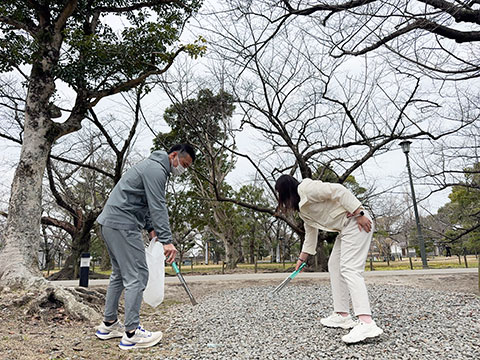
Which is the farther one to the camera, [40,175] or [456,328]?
[40,175]

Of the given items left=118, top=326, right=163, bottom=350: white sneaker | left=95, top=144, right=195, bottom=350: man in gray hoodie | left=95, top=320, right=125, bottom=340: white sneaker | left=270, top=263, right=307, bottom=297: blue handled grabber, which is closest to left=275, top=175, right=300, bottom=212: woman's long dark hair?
left=270, top=263, right=307, bottom=297: blue handled grabber

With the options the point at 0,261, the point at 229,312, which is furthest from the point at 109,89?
the point at 229,312

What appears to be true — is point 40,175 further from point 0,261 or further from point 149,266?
point 149,266

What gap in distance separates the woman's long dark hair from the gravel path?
3.57 ft

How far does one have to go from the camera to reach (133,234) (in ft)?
7.76

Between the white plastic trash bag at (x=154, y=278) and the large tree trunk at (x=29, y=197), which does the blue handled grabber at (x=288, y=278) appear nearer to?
the white plastic trash bag at (x=154, y=278)

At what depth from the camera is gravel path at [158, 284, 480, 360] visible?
6.84ft

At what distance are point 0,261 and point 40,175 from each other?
4.52 ft

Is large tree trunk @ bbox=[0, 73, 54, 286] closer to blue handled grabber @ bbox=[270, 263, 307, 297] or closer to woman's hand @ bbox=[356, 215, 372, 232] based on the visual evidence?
blue handled grabber @ bbox=[270, 263, 307, 297]

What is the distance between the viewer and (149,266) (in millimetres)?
2613

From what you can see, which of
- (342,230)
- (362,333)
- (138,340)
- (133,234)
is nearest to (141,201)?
(133,234)

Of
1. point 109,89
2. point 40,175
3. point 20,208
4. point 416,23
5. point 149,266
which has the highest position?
point 109,89

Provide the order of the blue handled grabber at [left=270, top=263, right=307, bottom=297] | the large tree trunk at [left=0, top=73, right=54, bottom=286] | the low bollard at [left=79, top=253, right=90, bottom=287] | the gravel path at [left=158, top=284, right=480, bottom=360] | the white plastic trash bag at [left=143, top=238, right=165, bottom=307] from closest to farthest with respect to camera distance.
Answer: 1. the gravel path at [left=158, top=284, right=480, bottom=360]
2. the white plastic trash bag at [left=143, top=238, right=165, bottom=307]
3. the blue handled grabber at [left=270, top=263, right=307, bottom=297]
4. the large tree trunk at [left=0, top=73, right=54, bottom=286]
5. the low bollard at [left=79, top=253, right=90, bottom=287]

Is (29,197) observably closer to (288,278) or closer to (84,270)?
(84,270)
